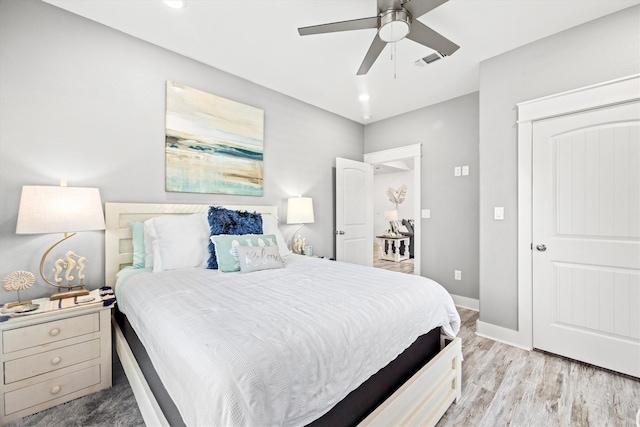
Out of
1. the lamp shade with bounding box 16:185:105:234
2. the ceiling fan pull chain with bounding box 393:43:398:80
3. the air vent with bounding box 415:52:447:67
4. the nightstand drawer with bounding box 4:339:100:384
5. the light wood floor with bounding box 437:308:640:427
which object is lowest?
the light wood floor with bounding box 437:308:640:427

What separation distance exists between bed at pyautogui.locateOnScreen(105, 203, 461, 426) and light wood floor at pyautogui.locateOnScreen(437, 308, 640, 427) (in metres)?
0.20

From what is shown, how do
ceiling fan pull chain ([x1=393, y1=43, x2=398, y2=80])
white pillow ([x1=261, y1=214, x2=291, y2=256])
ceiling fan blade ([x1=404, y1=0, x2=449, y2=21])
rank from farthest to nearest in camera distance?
1. white pillow ([x1=261, y1=214, x2=291, y2=256])
2. ceiling fan pull chain ([x1=393, y1=43, x2=398, y2=80])
3. ceiling fan blade ([x1=404, y1=0, x2=449, y2=21])

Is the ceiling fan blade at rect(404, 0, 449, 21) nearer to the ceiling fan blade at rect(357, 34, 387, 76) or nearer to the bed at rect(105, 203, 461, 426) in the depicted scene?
the ceiling fan blade at rect(357, 34, 387, 76)

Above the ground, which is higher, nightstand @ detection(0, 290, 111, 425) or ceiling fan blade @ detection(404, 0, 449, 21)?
ceiling fan blade @ detection(404, 0, 449, 21)

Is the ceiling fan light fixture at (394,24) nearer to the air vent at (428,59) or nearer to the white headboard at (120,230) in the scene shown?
the air vent at (428,59)

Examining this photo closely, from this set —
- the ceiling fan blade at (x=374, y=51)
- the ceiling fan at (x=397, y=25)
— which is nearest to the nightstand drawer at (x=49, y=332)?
the ceiling fan at (x=397, y=25)

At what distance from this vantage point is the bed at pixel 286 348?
0.84 m

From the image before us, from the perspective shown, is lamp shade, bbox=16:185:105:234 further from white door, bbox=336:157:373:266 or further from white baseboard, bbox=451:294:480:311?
white baseboard, bbox=451:294:480:311

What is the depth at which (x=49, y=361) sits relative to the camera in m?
1.65

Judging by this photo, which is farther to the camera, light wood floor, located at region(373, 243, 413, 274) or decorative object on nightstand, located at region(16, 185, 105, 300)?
light wood floor, located at region(373, 243, 413, 274)

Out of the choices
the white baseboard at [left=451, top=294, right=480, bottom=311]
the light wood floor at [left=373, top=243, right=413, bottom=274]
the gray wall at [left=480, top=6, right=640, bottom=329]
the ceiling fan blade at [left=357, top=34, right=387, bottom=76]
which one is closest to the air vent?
the gray wall at [left=480, top=6, right=640, bottom=329]

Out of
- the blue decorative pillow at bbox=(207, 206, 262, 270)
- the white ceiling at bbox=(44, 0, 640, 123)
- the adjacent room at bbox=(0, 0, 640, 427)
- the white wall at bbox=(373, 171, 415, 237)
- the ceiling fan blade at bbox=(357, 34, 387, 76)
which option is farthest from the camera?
the white wall at bbox=(373, 171, 415, 237)

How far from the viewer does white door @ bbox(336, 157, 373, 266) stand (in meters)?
4.00

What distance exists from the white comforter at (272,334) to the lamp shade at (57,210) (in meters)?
0.49
